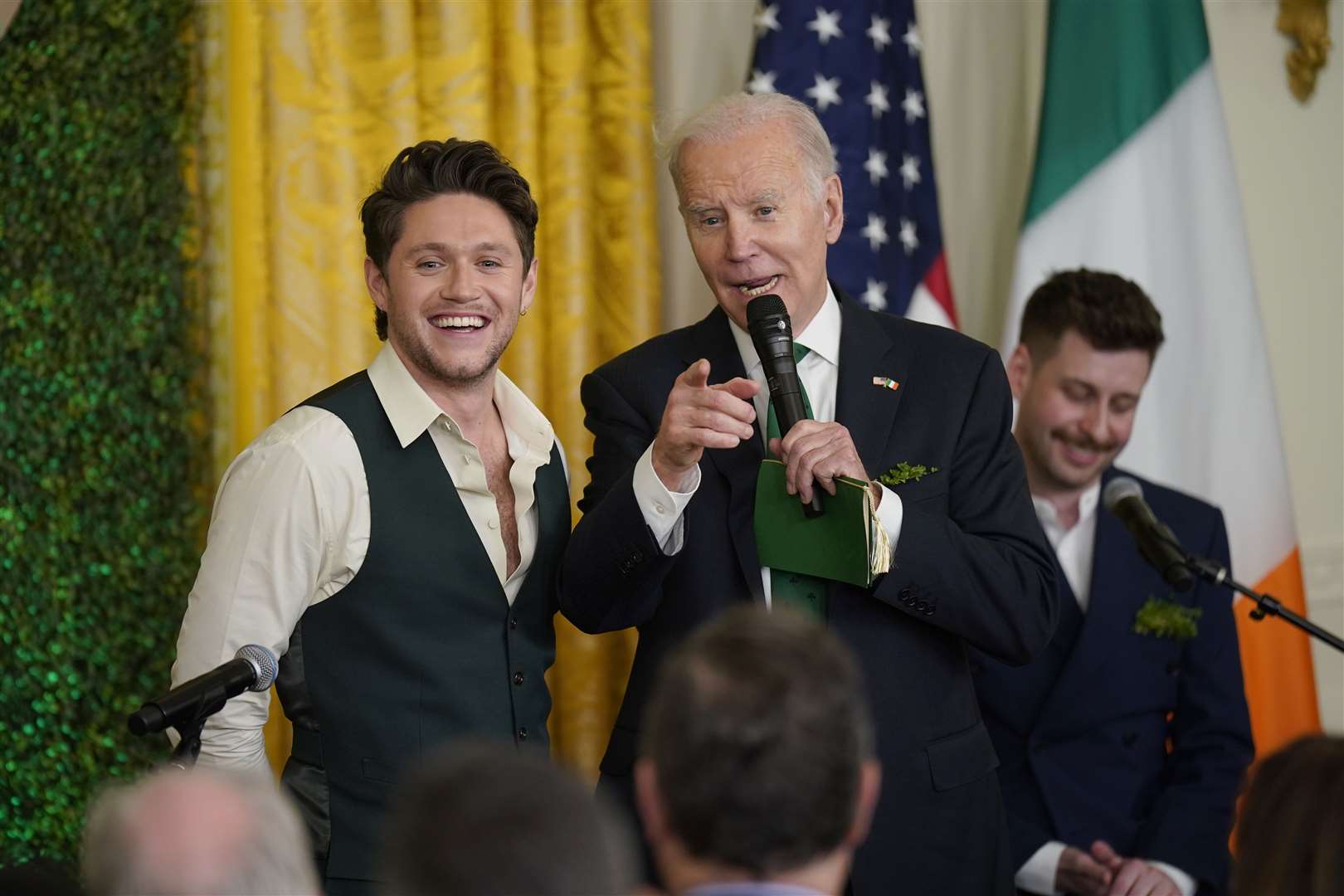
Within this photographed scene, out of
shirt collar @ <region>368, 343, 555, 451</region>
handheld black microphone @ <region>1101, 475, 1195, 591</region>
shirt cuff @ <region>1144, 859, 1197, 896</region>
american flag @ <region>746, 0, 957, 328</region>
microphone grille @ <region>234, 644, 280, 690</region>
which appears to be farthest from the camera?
american flag @ <region>746, 0, 957, 328</region>

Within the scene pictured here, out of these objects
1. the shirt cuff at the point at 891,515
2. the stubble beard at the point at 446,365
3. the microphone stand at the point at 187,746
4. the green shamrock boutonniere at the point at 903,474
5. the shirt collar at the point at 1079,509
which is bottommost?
the microphone stand at the point at 187,746

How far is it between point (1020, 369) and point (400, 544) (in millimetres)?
1808

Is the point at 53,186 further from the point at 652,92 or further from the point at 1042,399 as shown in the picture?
the point at 1042,399

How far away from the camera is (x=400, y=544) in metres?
2.74

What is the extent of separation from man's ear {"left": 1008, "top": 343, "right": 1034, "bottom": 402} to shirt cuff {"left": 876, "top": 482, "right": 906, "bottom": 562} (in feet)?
4.50

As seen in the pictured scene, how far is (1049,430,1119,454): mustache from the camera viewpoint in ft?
12.1

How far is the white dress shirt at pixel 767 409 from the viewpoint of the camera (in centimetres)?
259

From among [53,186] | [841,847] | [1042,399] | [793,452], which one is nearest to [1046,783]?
[1042,399]

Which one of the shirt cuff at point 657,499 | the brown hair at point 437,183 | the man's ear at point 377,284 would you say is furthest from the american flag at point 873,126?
the shirt cuff at point 657,499

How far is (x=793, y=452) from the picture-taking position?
2418 mm

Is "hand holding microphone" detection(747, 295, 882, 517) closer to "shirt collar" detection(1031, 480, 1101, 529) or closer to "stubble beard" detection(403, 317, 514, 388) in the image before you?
"stubble beard" detection(403, 317, 514, 388)

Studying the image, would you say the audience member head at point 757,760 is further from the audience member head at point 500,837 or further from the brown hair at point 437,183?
the brown hair at point 437,183

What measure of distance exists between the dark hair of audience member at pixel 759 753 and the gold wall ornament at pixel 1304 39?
12.0ft

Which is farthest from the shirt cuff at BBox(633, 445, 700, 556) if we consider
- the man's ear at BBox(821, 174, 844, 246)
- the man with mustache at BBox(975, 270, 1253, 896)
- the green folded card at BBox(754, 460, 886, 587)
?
the man with mustache at BBox(975, 270, 1253, 896)
